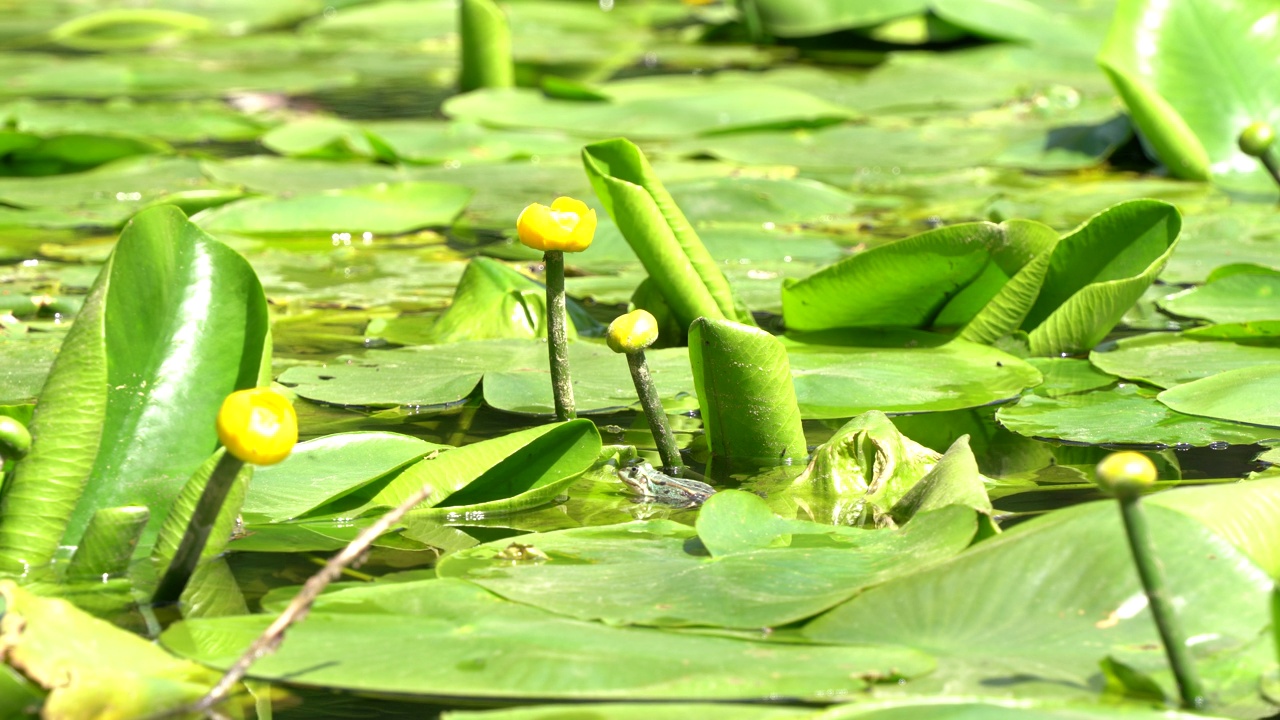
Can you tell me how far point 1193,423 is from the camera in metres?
1.43

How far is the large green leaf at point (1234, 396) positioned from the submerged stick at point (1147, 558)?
665 millimetres

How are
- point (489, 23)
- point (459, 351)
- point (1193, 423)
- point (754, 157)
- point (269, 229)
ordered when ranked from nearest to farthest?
point (1193, 423), point (459, 351), point (269, 229), point (754, 157), point (489, 23)

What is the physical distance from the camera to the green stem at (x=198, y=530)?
87 centimetres

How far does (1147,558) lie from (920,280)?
1001 mm

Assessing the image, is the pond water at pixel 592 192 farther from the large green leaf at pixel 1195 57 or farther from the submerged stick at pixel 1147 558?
the submerged stick at pixel 1147 558

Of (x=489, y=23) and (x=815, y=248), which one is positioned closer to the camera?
(x=815, y=248)

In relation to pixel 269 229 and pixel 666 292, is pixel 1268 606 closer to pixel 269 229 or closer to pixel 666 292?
pixel 666 292

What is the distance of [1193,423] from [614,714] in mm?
873

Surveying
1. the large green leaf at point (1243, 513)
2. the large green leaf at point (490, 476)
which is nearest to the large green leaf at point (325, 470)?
the large green leaf at point (490, 476)

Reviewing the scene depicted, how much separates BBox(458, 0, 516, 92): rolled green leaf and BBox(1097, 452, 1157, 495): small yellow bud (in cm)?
349

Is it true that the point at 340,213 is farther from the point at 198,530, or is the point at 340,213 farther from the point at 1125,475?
the point at 1125,475

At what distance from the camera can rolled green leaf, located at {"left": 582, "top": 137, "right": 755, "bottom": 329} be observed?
57.7 inches

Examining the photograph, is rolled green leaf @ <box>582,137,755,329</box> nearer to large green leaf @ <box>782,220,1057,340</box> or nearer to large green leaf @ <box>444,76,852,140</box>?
large green leaf @ <box>782,220,1057,340</box>

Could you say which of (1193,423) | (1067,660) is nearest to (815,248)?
(1193,423)
